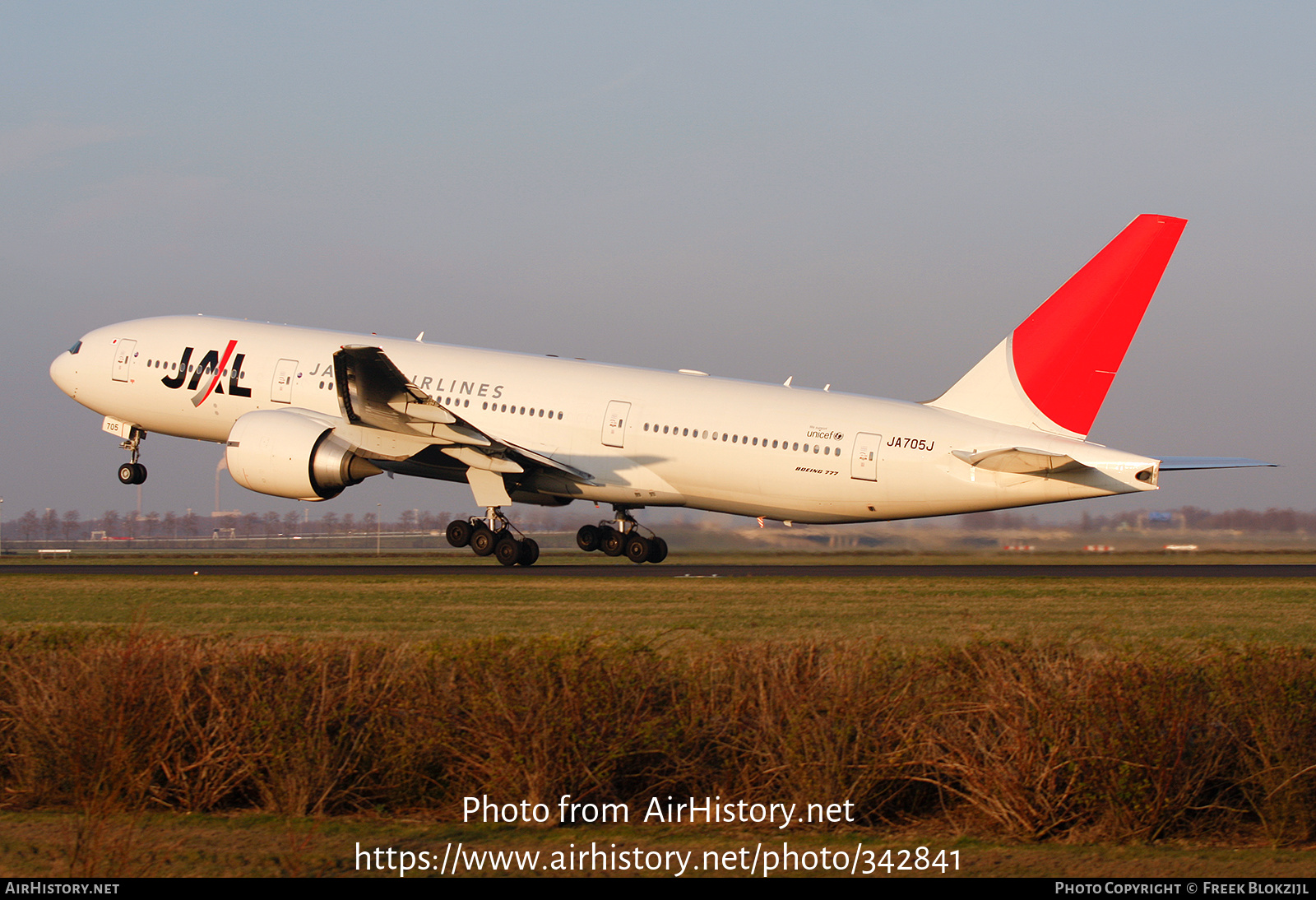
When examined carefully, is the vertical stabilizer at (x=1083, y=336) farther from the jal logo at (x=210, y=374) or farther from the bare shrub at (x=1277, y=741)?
the jal logo at (x=210, y=374)

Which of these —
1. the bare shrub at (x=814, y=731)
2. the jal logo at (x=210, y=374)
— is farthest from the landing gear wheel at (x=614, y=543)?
the bare shrub at (x=814, y=731)

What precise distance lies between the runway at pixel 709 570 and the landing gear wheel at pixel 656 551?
0.80m

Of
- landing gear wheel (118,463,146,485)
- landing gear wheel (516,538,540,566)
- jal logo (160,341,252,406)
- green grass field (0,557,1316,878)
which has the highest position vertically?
jal logo (160,341,252,406)

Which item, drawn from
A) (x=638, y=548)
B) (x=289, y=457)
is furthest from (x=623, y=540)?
(x=289, y=457)

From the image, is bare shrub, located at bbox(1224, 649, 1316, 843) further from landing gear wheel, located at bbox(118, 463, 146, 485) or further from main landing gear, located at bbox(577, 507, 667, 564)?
landing gear wheel, located at bbox(118, 463, 146, 485)

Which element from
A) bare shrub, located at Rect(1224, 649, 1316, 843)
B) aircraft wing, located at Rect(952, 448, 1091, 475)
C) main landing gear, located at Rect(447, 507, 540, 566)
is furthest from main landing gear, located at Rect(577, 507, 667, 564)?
bare shrub, located at Rect(1224, 649, 1316, 843)

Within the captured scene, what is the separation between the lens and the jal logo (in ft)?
121

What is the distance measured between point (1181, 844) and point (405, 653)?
21.5 feet

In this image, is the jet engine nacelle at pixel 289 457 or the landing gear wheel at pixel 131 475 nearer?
the jet engine nacelle at pixel 289 457

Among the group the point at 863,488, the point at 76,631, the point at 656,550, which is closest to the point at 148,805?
the point at 76,631

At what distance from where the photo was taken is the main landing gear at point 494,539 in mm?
34625

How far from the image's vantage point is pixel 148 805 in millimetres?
10086

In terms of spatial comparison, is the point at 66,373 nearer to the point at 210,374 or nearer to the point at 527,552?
the point at 210,374

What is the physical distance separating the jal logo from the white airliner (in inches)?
2.1
